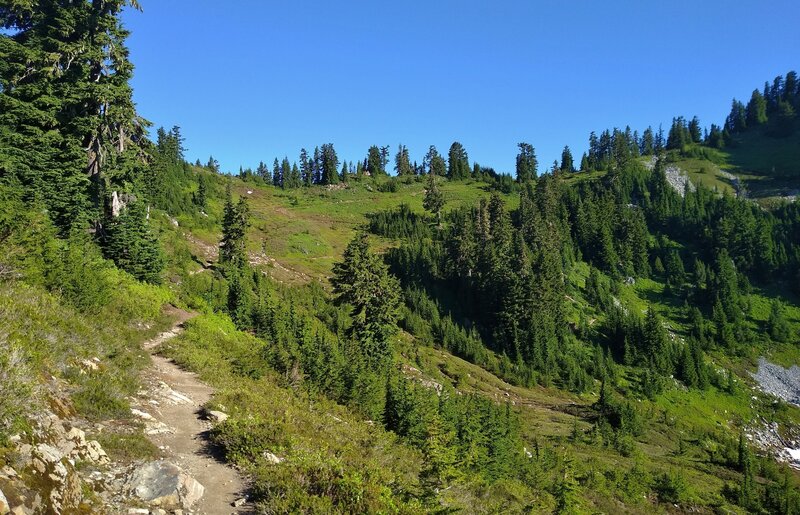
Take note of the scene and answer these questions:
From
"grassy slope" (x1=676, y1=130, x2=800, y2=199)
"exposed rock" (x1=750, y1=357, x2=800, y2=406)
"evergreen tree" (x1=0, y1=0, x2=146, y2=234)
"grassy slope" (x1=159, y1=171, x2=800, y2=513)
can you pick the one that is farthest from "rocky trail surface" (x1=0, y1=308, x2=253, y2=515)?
"grassy slope" (x1=676, y1=130, x2=800, y2=199)

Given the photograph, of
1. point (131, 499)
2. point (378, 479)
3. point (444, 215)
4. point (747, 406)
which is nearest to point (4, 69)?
point (131, 499)

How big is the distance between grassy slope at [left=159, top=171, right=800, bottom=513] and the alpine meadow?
0.52 meters

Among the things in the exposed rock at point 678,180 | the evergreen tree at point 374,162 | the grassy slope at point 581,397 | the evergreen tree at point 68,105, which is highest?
the evergreen tree at point 374,162

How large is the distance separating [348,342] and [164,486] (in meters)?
26.2

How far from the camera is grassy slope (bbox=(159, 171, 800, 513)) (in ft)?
125

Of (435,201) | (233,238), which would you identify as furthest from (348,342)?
(435,201)

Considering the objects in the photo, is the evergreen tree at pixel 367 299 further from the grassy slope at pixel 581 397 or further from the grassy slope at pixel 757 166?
the grassy slope at pixel 757 166

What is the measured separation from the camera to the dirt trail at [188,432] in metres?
8.51

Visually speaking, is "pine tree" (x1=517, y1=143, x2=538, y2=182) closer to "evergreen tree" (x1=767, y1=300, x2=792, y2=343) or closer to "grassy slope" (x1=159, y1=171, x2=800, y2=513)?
"grassy slope" (x1=159, y1=171, x2=800, y2=513)

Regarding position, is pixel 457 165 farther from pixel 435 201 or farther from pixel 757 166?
pixel 757 166

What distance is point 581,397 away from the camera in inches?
2442

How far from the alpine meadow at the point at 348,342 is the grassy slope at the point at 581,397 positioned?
52 cm

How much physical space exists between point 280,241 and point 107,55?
61247 mm

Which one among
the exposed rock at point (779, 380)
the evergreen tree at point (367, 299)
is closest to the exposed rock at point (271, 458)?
the evergreen tree at point (367, 299)
